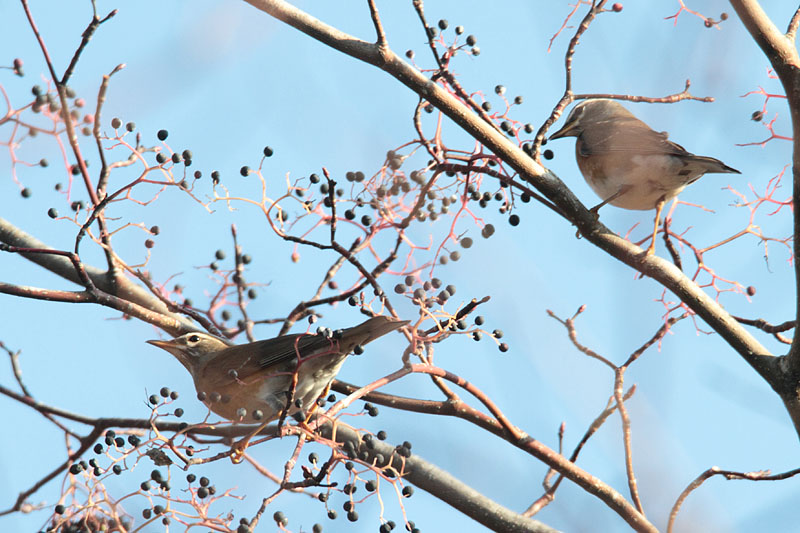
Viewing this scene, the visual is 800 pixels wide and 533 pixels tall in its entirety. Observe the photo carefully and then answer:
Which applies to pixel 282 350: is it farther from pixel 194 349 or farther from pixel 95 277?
pixel 95 277

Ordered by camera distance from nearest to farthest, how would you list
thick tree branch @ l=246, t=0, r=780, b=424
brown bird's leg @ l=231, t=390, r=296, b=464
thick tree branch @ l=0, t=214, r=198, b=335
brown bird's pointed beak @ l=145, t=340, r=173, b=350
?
brown bird's leg @ l=231, t=390, r=296, b=464 < thick tree branch @ l=246, t=0, r=780, b=424 < thick tree branch @ l=0, t=214, r=198, b=335 < brown bird's pointed beak @ l=145, t=340, r=173, b=350

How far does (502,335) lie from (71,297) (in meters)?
1.98

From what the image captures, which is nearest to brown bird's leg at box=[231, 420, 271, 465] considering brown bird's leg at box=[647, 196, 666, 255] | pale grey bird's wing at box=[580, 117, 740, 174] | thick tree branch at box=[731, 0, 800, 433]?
brown bird's leg at box=[647, 196, 666, 255]

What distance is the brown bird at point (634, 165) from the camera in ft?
18.7

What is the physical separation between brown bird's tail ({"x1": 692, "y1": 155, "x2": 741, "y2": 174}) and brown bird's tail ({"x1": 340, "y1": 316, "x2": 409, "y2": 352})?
2.70 m

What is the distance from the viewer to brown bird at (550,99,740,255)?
571 cm

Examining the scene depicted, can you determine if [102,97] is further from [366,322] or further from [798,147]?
[798,147]

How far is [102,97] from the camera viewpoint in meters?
3.59

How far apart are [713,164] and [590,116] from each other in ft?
6.06

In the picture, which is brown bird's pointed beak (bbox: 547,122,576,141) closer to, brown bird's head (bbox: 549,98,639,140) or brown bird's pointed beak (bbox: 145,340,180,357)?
brown bird's head (bbox: 549,98,639,140)

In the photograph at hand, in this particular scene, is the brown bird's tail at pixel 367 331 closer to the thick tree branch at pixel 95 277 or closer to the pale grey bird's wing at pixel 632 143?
the thick tree branch at pixel 95 277

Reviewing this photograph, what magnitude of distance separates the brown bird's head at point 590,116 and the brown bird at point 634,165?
0.19ft

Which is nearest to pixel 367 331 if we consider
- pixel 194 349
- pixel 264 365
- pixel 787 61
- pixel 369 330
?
pixel 369 330

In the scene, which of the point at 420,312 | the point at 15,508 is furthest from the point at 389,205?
the point at 15,508
